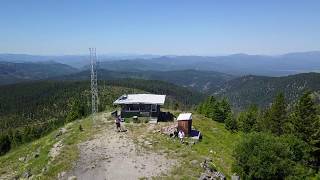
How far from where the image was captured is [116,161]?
39125 millimetres

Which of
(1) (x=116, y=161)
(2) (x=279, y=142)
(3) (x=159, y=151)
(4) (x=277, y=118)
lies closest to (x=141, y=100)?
(3) (x=159, y=151)

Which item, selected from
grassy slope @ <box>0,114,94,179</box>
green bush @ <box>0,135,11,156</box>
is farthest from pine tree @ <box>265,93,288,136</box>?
green bush @ <box>0,135,11,156</box>

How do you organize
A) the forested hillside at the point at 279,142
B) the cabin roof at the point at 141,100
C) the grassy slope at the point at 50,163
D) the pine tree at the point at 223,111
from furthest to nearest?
1. the pine tree at the point at 223,111
2. the cabin roof at the point at 141,100
3. the grassy slope at the point at 50,163
4. the forested hillside at the point at 279,142

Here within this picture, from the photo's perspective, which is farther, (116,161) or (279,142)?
(116,161)

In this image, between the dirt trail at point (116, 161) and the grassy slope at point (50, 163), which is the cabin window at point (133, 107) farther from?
the dirt trail at point (116, 161)

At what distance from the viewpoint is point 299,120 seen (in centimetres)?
5362

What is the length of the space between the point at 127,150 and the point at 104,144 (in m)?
4.39

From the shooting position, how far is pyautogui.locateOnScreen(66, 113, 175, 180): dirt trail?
35312mm

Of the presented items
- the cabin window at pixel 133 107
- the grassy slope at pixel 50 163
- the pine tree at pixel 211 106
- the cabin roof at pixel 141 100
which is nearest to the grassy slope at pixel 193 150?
the cabin roof at pixel 141 100

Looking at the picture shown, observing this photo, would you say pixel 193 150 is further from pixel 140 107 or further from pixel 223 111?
pixel 223 111

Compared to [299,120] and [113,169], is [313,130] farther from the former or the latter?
[113,169]

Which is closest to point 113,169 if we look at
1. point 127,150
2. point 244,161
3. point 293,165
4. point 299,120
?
point 127,150

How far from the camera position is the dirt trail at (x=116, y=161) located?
116ft

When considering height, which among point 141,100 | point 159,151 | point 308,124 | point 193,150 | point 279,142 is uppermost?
point 141,100
